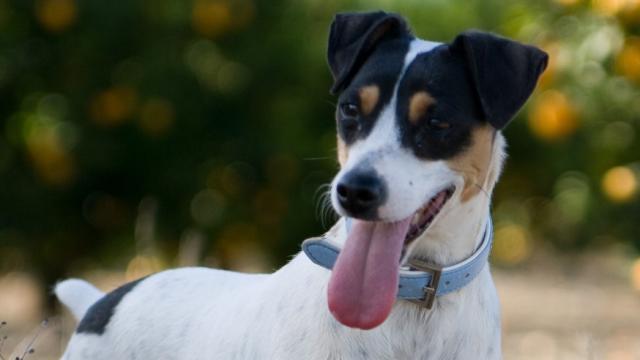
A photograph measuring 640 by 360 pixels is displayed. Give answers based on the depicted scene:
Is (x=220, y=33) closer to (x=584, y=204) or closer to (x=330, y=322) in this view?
(x=584, y=204)

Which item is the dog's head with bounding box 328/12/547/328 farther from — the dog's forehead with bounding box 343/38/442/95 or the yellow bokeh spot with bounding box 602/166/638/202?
the yellow bokeh spot with bounding box 602/166/638/202

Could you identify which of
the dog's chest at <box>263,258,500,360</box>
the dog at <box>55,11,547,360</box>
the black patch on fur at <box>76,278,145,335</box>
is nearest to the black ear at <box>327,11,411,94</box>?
the dog at <box>55,11,547,360</box>

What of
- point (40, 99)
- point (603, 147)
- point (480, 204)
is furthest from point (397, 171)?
point (40, 99)

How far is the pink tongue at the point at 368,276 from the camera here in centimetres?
380

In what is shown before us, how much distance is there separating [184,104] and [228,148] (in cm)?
34

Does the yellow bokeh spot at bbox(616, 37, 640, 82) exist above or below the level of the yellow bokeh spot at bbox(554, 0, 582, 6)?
below

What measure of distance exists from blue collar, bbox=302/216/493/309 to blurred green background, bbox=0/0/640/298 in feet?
11.0

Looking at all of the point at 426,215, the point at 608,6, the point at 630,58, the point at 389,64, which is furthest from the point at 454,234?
the point at 630,58

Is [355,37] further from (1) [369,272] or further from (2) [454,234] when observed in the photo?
(1) [369,272]

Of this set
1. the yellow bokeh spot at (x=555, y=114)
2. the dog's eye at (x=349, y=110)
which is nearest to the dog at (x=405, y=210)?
the dog's eye at (x=349, y=110)

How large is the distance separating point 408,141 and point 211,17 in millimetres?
3859

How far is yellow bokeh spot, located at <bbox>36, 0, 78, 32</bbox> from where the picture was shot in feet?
25.1

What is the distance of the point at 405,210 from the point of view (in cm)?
378

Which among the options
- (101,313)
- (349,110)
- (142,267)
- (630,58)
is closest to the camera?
(349,110)
